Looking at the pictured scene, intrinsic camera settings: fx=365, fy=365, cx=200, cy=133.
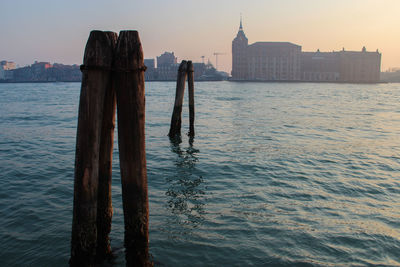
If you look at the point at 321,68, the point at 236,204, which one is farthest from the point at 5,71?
the point at 236,204

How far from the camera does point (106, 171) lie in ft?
11.6

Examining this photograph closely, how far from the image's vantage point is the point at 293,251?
3975 mm

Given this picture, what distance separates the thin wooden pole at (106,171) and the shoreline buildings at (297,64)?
13478cm

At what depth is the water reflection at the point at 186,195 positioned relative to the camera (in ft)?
15.6

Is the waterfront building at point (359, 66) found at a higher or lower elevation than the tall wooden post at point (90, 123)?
higher

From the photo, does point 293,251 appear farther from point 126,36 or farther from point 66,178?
point 66,178

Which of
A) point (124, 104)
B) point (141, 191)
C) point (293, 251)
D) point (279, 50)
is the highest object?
point (279, 50)

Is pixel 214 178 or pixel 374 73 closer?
pixel 214 178

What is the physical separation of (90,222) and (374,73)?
478ft

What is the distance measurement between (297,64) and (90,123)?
462ft

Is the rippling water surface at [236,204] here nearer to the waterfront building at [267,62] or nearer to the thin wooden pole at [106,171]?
the thin wooden pole at [106,171]

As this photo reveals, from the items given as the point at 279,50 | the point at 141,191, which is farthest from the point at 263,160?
the point at 279,50

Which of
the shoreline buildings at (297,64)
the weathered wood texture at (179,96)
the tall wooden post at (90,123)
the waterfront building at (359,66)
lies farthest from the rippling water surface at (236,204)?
the waterfront building at (359,66)

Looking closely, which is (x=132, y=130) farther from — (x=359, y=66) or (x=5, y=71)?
(x=5, y=71)
